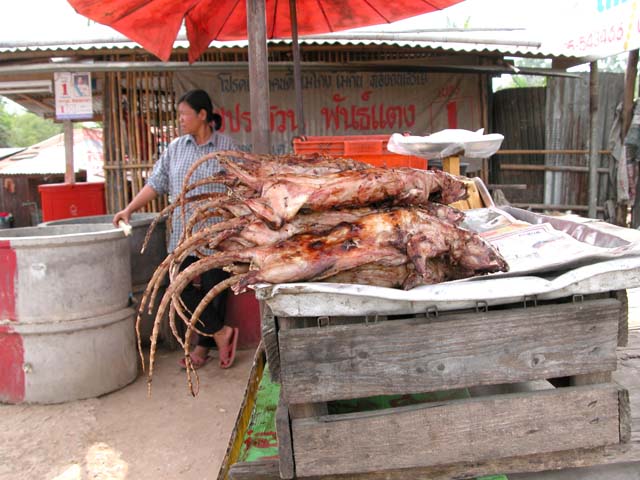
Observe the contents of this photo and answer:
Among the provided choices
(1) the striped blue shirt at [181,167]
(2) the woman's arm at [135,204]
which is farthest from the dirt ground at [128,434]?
(2) the woman's arm at [135,204]

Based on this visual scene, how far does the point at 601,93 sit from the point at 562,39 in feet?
5.85

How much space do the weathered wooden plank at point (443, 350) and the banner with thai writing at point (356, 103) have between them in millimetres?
6090

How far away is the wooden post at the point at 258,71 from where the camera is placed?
9.37 ft

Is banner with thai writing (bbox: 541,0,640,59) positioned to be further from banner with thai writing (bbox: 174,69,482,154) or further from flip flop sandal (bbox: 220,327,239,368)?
flip flop sandal (bbox: 220,327,239,368)

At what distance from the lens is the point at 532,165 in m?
8.53

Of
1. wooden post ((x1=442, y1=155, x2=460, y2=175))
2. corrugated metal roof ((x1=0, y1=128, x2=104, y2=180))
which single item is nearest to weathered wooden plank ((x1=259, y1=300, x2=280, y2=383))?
wooden post ((x1=442, y1=155, x2=460, y2=175))

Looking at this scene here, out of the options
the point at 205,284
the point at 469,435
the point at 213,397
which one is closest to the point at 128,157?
the point at 205,284

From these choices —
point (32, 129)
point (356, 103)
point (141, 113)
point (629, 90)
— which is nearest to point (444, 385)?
point (356, 103)

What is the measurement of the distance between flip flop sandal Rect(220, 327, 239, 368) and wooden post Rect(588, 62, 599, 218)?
561cm

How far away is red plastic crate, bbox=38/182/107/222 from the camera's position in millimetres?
6301

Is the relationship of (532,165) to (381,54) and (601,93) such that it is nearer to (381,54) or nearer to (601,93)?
(601,93)

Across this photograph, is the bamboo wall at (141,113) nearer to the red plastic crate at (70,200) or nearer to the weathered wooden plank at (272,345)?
the red plastic crate at (70,200)

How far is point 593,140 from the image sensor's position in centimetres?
729

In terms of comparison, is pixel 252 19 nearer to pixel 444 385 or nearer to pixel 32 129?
pixel 444 385
